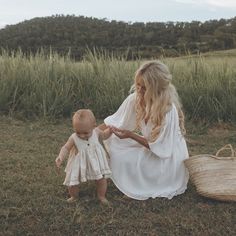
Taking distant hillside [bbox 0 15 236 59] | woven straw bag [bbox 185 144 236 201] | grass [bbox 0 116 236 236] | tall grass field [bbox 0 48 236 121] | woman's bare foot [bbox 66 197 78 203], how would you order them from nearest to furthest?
grass [bbox 0 116 236 236]
woman's bare foot [bbox 66 197 78 203]
woven straw bag [bbox 185 144 236 201]
tall grass field [bbox 0 48 236 121]
distant hillside [bbox 0 15 236 59]

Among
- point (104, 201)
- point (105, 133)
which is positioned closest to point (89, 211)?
point (104, 201)

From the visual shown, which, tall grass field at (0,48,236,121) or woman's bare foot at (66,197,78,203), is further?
tall grass field at (0,48,236,121)

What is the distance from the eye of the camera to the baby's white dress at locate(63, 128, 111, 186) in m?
4.81

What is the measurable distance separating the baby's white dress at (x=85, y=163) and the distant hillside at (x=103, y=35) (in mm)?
9786

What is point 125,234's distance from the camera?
4.30 metres

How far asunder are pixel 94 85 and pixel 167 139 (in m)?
5.18

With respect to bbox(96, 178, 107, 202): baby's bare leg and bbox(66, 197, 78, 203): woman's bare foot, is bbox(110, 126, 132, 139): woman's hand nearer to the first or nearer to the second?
bbox(96, 178, 107, 202): baby's bare leg

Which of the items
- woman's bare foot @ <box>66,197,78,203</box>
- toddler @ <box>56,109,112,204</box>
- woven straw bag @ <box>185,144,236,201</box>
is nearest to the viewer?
toddler @ <box>56,109,112,204</box>

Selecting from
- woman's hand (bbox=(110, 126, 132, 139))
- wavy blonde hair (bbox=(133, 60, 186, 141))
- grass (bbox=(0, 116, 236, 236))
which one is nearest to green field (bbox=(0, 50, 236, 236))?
grass (bbox=(0, 116, 236, 236))

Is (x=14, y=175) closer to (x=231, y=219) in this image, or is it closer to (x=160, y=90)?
(x=160, y=90)

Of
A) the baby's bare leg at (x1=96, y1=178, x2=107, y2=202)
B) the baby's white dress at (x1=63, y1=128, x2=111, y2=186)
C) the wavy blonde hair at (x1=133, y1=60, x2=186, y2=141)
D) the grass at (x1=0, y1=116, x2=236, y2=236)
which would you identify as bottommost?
the grass at (x1=0, y1=116, x2=236, y2=236)

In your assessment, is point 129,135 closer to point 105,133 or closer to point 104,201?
point 105,133

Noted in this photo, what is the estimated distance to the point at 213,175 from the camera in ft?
16.9

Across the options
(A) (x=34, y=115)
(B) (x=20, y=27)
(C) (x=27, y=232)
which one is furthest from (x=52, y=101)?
(B) (x=20, y=27)
